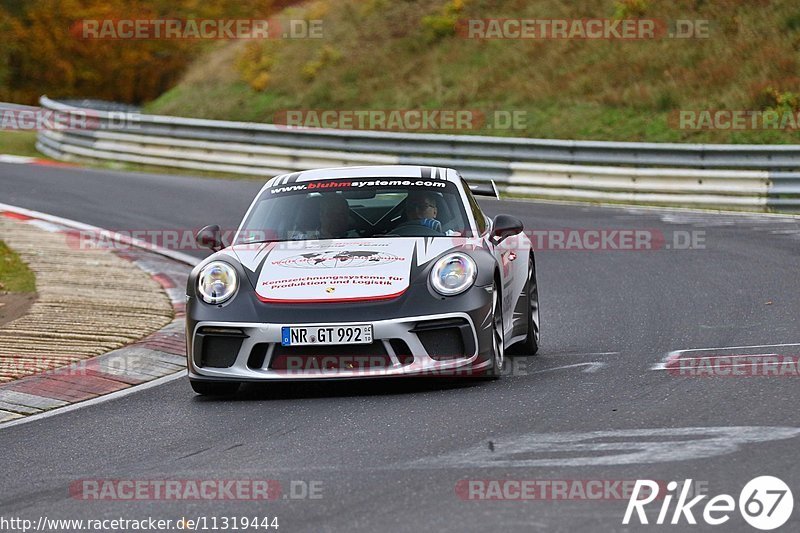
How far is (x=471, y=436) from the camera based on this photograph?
6.43 m

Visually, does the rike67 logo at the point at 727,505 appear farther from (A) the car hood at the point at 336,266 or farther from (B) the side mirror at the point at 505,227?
(B) the side mirror at the point at 505,227

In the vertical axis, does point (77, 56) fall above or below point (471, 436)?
above

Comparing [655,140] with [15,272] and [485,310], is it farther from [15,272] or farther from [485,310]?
[485,310]

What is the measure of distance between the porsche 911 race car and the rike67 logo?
100 inches

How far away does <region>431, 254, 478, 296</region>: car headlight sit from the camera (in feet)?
25.6

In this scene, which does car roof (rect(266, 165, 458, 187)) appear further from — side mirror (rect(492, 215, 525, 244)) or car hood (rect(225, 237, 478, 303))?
car hood (rect(225, 237, 478, 303))

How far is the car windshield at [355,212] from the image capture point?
8812mm
